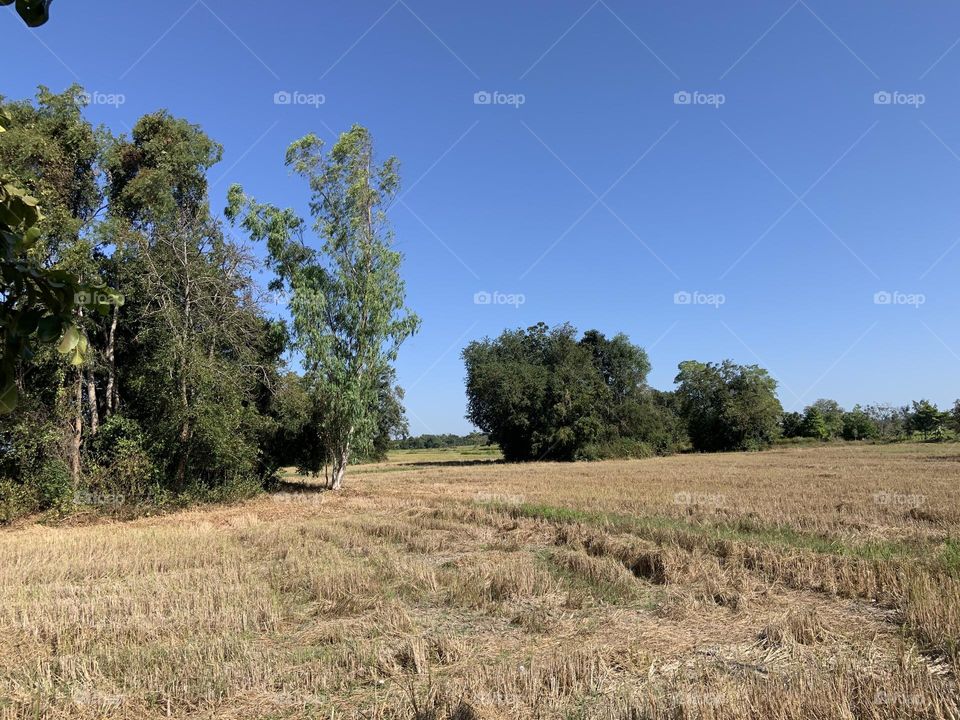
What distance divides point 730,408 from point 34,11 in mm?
77479

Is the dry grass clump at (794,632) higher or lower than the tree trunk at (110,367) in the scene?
lower

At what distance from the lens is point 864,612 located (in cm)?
736

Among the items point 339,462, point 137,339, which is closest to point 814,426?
point 339,462

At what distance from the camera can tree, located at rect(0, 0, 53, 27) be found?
1385mm

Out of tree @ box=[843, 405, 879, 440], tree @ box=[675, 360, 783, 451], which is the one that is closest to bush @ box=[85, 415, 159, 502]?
tree @ box=[675, 360, 783, 451]

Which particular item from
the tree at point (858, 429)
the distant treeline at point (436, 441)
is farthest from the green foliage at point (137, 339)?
the distant treeline at point (436, 441)

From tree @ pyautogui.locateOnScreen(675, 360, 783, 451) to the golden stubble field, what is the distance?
60554 mm

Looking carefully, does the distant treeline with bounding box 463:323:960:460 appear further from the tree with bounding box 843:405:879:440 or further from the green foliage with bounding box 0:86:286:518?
the green foliage with bounding box 0:86:286:518

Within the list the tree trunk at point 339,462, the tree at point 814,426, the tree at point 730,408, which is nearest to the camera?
the tree trunk at point 339,462

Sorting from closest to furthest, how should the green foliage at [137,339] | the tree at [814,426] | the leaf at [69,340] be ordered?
the leaf at [69,340] → the green foliage at [137,339] → the tree at [814,426]

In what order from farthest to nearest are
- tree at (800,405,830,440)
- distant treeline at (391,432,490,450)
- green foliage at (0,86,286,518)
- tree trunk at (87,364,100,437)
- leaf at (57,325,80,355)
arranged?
1. distant treeline at (391,432,490,450)
2. tree at (800,405,830,440)
3. tree trunk at (87,364,100,437)
4. green foliage at (0,86,286,518)
5. leaf at (57,325,80,355)

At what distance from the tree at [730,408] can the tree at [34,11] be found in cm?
7662

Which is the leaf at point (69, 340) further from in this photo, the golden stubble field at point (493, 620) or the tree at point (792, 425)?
the tree at point (792, 425)

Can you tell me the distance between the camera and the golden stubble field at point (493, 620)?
492 cm
